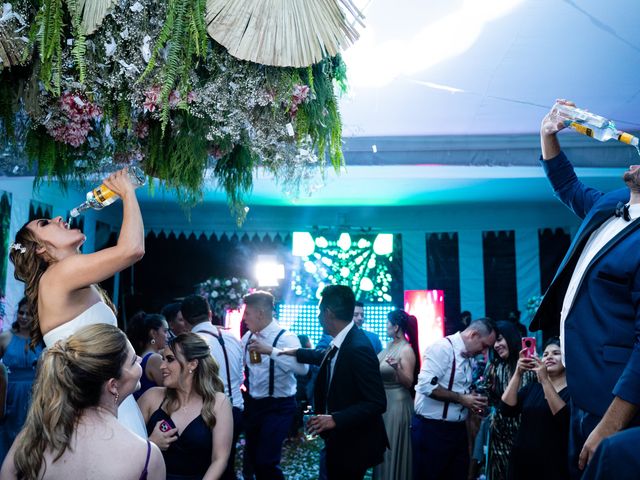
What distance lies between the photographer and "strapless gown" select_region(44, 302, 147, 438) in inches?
89.0

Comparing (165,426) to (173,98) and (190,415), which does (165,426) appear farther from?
(173,98)

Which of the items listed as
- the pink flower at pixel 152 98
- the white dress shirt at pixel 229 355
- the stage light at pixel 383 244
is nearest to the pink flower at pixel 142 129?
the pink flower at pixel 152 98

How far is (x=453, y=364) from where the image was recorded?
16.2 ft

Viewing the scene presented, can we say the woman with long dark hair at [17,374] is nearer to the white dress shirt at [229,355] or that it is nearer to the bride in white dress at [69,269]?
the white dress shirt at [229,355]

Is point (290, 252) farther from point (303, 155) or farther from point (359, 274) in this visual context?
point (303, 155)

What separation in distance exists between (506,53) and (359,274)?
6.92 meters

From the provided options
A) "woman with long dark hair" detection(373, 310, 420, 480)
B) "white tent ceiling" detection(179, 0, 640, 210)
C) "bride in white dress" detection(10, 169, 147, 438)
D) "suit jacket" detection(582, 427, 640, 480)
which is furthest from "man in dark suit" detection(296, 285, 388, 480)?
"suit jacket" detection(582, 427, 640, 480)

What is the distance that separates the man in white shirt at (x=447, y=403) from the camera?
15.9 feet

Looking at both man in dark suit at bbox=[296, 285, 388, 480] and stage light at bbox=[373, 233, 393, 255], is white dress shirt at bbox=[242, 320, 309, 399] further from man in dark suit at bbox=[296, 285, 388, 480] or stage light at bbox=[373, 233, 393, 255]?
stage light at bbox=[373, 233, 393, 255]

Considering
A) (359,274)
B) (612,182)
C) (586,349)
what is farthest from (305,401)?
(586,349)

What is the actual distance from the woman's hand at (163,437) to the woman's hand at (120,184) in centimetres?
149

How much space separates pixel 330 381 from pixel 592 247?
7.20ft

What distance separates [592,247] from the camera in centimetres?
217

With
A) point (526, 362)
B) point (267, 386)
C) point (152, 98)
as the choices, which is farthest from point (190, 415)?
point (267, 386)
